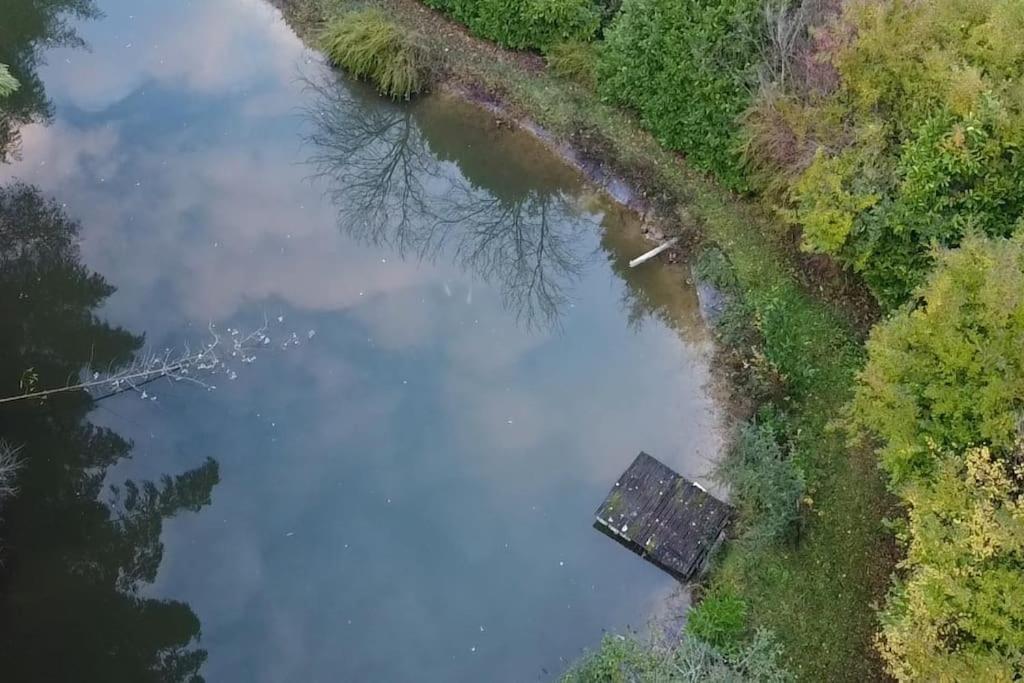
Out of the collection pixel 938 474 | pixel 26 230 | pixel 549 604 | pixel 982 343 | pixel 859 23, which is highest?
pixel 859 23

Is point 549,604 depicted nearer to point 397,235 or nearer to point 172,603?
point 172,603

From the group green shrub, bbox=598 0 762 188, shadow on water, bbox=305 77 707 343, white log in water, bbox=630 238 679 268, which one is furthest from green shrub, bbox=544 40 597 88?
white log in water, bbox=630 238 679 268

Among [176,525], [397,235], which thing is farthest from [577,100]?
[176,525]

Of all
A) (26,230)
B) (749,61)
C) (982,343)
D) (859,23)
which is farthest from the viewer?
(26,230)

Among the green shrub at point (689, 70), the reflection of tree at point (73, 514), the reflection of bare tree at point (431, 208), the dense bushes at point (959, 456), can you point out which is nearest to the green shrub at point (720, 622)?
the dense bushes at point (959, 456)

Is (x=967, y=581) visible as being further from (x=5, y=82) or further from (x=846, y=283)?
(x=5, y=82)

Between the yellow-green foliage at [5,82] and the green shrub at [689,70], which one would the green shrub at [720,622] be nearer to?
the green shrub at [689,70]
